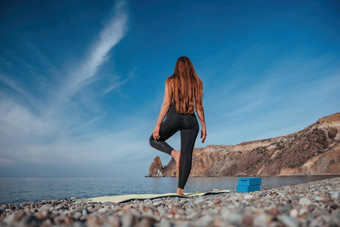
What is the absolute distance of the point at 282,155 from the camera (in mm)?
55000

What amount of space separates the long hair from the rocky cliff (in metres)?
46.4

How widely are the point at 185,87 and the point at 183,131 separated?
909 millimetres

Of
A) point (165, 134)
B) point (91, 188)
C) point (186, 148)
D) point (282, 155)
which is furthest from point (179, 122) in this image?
point (282, 155)

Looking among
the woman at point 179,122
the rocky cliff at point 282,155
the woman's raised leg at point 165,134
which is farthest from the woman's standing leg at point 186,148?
the rocky cliff at point 282,155

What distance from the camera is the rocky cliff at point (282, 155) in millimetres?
43312

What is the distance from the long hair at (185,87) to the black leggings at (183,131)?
14 centimetres

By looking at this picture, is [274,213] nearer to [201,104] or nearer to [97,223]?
[97,223]

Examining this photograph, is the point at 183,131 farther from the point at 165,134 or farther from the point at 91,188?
the point at 91,188

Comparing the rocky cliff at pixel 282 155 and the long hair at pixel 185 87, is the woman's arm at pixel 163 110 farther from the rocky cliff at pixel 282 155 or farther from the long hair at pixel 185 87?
the rocky cliff at pixel 282 155

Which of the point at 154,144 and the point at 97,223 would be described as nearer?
the point at 97,223

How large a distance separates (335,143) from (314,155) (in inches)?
178

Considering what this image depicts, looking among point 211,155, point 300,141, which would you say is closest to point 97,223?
point 300,141

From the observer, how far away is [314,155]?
46.0 metres

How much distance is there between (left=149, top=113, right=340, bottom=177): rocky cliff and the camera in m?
43.3
